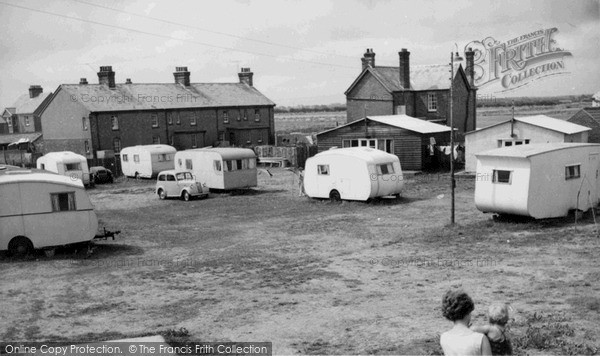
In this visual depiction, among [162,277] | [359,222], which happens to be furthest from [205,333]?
[359,222]

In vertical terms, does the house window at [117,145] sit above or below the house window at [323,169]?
above

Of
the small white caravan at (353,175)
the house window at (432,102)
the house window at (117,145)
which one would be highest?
the house window at (432,102)

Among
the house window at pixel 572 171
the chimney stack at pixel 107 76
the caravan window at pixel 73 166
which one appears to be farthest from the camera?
the chimney stack at pixel 107 76

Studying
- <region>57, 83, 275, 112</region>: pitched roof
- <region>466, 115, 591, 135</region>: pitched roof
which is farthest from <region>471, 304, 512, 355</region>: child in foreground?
<region>57, 83, 275, 112</region>: pitched roof

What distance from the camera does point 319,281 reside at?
15398 mm

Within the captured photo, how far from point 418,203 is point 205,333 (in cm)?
1840

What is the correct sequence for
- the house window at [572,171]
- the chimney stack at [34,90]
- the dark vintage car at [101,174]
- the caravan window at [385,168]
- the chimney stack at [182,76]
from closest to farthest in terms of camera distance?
the house window at [572,171] → the caravan window at [385,168] → the dark vintage car at [101,174] → the chimney stack at [182,76] → the chimney stack at [34,90]

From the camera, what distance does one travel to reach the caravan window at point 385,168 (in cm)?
2835

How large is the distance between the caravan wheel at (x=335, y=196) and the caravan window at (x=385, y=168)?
7.69ft

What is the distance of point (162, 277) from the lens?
16.3 metres

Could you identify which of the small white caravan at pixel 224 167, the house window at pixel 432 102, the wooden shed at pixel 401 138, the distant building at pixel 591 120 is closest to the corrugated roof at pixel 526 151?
the small white caravan at pixel 224 167

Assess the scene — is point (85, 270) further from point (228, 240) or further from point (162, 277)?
point (228, 240)

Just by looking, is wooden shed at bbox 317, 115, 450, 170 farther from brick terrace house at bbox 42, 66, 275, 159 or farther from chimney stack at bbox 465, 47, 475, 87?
brick terrace house at bbox 42, 66, 275, 159

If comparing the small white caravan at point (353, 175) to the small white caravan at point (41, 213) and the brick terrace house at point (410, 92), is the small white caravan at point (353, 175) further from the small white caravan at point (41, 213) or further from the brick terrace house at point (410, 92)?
the brick terrace house at point (410, 92)
